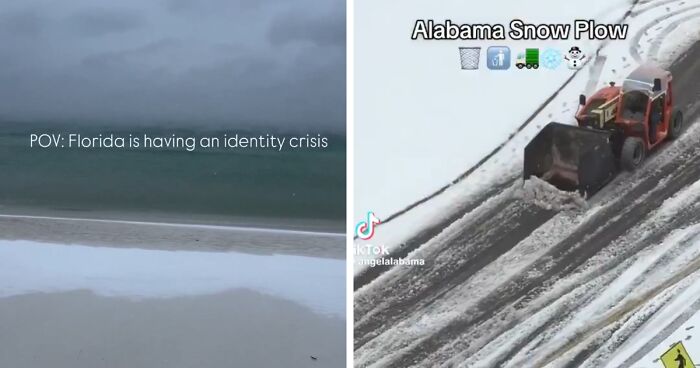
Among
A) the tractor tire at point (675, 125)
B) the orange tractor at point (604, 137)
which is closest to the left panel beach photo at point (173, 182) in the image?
the orange tractor at point (604, 137)

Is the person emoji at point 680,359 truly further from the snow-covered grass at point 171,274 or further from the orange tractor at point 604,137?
the snow-covered grass at point 171,274

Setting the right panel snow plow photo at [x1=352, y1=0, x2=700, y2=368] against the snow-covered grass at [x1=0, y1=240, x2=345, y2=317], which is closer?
the right panel snow plow photo at [x1=352, y1=0, x2=700, y2=368]

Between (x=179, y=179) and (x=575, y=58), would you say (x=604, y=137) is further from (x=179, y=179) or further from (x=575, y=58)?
(x=179, y=179)

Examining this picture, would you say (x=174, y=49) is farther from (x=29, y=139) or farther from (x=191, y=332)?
(x=191, y=332)

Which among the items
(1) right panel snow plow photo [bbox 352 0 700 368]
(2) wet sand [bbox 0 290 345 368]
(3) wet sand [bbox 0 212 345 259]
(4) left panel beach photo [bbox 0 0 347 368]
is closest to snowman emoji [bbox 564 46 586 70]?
(1) right panel snow plow photo [bbox 352 0 700 368]

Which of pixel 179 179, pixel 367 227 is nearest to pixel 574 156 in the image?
pixel 367 227

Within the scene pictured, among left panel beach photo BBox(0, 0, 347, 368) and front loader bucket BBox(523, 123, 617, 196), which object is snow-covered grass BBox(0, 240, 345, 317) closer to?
left panel beach photo BBox(0, 0, 347, 368)

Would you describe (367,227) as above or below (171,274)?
above
